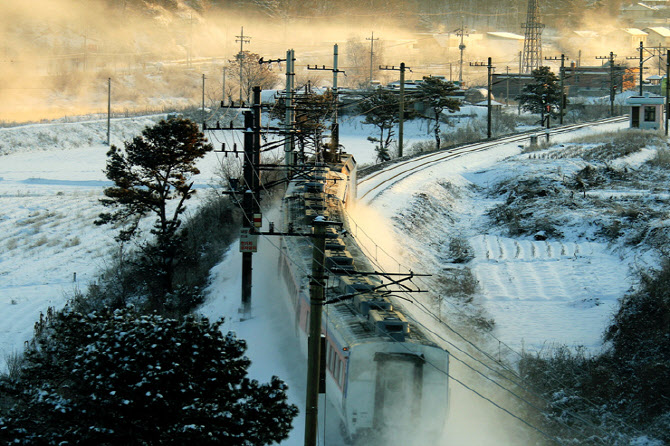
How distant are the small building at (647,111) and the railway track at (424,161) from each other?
6.61 meters

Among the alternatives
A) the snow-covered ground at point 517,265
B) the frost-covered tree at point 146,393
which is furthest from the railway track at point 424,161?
the frost-covered tree at point 146,393

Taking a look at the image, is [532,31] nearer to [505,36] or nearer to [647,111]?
[505,36]

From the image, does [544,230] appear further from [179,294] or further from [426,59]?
[426,59]

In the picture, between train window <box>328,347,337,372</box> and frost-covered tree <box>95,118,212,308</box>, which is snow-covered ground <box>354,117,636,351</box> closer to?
train window <box>328,347,337,372</box>

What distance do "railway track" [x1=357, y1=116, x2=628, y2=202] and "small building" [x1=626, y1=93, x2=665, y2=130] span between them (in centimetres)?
661

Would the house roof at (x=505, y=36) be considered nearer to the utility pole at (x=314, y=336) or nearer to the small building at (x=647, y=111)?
the small building at (x=647, y=111)

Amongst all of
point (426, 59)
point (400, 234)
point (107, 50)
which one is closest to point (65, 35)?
point (107, 50)

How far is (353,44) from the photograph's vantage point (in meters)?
184

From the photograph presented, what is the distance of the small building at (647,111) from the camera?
218ft

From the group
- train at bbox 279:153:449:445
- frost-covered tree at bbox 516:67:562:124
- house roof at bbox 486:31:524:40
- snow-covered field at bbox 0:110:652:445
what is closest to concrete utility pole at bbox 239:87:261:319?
snow-covered field at bbox 0:110:652:445

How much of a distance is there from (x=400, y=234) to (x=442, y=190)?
42.1ft

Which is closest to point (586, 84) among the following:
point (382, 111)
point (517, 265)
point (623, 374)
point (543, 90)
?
point (543, 90)

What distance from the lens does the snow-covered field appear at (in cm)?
2364

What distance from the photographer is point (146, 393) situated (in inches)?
517
